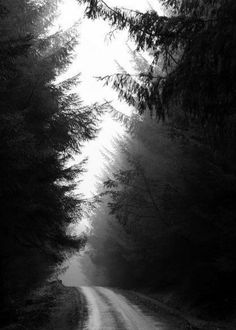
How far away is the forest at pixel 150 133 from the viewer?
6.46 meters

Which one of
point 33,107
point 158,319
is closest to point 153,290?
point 158,319

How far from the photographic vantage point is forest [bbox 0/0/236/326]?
6.46 m

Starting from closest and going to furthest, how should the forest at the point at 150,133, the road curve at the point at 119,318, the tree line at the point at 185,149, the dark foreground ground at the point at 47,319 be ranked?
the tree line at the point at 185,149, the forest at the point at 150,133, the dark foreground ground at the point at 47,319, the road curve at the point at 119,318

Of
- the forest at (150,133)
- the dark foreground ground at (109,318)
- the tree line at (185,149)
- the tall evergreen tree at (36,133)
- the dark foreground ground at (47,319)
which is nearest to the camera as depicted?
the tree line at (185,149)

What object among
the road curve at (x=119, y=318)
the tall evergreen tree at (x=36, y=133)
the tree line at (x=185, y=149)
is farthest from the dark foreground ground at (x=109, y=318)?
the tall evergreen tree at (x=36, y=133)

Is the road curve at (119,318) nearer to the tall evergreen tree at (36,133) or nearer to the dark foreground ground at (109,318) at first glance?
the dark foreground ground at (109,318)

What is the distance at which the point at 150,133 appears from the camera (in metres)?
18.9

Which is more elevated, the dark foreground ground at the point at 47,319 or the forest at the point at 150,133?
the forest at the point at 150,133

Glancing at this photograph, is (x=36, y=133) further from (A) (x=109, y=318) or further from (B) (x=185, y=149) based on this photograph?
(A) (x=109, y=318)

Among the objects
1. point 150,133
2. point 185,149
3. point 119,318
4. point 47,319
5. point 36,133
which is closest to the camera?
point 36,133

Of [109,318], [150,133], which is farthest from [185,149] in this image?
[109,318]

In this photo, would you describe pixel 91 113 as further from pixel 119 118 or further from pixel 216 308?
pixel 216 308

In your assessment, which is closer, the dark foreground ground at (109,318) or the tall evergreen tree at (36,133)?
the tall evergreen tree at (36,133)

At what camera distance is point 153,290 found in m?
27.1
